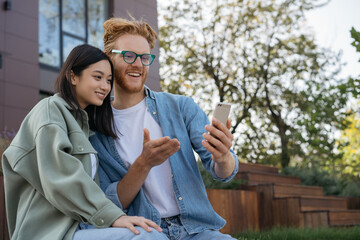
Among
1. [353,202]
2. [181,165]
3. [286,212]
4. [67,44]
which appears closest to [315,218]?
[286,212]

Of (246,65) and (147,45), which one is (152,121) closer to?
(147,45)

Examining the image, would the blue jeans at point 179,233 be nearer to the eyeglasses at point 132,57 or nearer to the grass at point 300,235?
the eyeglasses at point 132,57

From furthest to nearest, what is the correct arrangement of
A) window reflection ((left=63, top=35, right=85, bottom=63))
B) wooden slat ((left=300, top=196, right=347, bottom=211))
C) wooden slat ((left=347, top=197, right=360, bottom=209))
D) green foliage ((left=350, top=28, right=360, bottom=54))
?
1. window reflection ((left=63, top=35, right=85, bottom=63))
2. wooden slat ((left=347, top=197, right=360, bottom=209))
3. wooden slat ((left=300, top=196, right=347, bottom=211))
4. green foliage ((left=350, top=28, right=360, bottom=54))

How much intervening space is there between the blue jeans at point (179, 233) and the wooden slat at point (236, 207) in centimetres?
338

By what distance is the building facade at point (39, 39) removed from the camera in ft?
30.8

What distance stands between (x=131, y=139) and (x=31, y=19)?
8155mm

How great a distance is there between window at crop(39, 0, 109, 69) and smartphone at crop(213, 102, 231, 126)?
8.99 m

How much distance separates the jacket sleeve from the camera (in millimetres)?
1907

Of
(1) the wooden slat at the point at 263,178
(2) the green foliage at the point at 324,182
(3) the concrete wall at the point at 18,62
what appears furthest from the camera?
(2) the green foliage at the point at 324,182

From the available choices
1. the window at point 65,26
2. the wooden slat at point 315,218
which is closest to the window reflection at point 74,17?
the window at point 65,26

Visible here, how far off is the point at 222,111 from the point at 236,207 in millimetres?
4674

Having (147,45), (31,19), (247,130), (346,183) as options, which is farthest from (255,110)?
(147,45)

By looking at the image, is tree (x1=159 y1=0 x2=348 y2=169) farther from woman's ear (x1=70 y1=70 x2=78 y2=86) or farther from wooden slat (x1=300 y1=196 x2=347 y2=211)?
woman's ear (x1=70 y1=70 x2=78 y2=86)

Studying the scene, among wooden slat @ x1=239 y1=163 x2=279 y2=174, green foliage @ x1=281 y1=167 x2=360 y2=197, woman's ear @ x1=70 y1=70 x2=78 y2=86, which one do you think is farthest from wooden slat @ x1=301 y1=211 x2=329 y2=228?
woman's ear @ x1=70 y1=70 x2=78 y2=86
